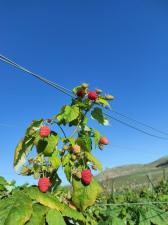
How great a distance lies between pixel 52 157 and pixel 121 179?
23.4m

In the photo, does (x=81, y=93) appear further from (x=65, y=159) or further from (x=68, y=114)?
(x=65, y=159)

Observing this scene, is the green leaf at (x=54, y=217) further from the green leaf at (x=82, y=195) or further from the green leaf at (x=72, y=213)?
the green leaf at (x=82, y=195)

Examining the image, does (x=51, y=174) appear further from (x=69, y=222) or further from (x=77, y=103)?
(x=77, y=103)

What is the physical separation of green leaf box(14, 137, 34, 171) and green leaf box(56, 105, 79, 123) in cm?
27

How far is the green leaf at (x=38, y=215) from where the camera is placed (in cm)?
271

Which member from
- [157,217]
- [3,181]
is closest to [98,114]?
[3,181]

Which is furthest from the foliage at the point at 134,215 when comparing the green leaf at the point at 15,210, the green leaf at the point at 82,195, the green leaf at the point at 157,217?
the green leaf at the point at 15,210

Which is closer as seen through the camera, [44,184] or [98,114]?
[44,184]

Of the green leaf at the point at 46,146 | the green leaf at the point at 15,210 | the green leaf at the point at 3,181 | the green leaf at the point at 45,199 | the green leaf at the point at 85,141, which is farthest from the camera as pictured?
the green leaf at the point at 85,141

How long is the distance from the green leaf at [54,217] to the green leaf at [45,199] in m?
0.04

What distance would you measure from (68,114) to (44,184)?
0.57 metres

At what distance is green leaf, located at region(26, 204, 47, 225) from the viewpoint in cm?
271

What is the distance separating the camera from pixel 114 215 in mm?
4594

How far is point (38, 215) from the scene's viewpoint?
9.00ft
